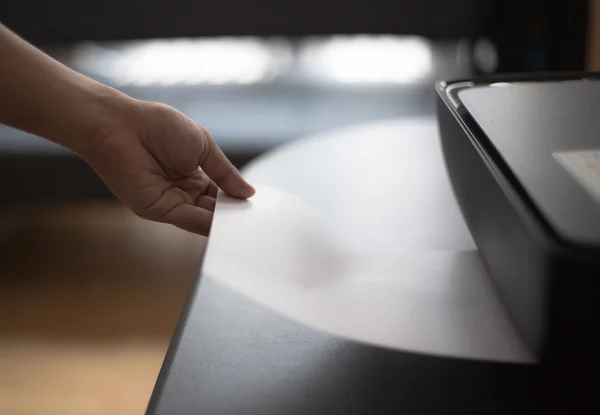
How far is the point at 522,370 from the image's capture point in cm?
40

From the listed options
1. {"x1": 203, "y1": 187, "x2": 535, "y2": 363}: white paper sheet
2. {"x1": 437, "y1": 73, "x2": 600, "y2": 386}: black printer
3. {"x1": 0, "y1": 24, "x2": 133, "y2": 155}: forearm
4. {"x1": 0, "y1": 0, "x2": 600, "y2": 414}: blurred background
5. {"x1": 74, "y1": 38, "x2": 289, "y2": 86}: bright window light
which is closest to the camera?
{"x1": 437, "y1": 73, "x2": 600, "y2": 386}: black printer

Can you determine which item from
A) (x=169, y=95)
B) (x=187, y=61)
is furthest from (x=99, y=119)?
(x=187, y=61)

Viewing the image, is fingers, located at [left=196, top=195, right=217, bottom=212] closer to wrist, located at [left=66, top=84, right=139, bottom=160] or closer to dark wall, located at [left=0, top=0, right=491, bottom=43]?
wrist, located at [left=66, top=84, right=139, bottom=160]

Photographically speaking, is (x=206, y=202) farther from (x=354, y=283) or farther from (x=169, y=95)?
(x=169, y=95)

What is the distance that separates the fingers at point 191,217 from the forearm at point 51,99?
0.30 ft

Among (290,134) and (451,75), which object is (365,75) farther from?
(290,134)

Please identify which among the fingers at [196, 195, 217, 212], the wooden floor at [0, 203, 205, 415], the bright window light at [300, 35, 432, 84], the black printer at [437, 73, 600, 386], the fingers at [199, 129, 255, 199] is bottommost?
the wooden floor at [0, 203, 205, 415]

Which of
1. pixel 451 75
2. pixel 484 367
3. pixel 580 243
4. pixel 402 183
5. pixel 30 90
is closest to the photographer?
pixel 580 243

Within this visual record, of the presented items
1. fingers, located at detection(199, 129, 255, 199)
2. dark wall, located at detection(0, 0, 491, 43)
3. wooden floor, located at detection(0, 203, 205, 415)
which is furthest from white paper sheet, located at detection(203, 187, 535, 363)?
dark wall, located at detection(0, 0, 491, 43)

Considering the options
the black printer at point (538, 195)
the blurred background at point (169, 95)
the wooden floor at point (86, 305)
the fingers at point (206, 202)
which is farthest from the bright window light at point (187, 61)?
the black printer at point (538, 195)

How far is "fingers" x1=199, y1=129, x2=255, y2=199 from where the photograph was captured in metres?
0.57

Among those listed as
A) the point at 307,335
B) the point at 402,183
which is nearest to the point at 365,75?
the point at 402,183

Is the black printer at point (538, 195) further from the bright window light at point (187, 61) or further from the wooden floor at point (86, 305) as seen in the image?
Answer: the bright window light at point (187, 61)

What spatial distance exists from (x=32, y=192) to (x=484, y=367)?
4.27 ft
